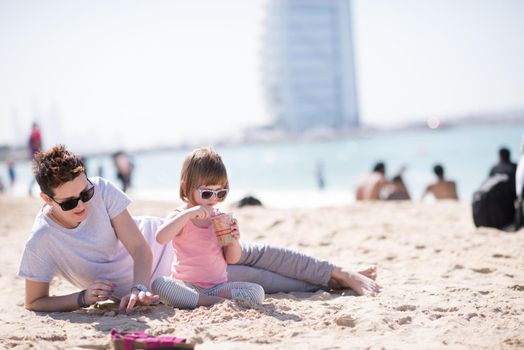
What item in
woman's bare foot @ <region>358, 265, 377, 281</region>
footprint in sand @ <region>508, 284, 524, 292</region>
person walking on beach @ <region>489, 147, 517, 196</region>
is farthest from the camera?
person walking on beach @ <region>489, 147, 517, 196</region>

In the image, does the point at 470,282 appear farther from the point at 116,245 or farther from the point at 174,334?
the point at 116,245

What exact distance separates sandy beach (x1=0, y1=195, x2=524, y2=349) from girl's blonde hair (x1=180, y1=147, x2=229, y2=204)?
59cm

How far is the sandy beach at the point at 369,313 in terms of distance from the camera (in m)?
2.27

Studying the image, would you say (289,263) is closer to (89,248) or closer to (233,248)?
(233,248)

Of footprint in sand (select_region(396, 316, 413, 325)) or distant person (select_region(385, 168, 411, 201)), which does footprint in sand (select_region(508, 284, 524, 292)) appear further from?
distant person (select_region(385, 168, 411, 201))

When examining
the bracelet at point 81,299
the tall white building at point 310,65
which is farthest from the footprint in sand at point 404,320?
the tall white building at point 310,65

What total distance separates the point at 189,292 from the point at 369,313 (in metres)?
0.87

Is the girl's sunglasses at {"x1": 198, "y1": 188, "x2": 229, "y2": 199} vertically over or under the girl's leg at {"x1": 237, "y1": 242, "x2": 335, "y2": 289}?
over

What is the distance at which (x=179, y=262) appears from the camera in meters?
2.88

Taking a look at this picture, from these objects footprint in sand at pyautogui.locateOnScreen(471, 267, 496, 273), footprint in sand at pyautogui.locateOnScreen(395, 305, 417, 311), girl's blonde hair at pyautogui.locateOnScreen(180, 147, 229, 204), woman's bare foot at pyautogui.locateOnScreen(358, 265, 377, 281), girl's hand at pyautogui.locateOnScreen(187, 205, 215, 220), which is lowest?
footprint in sand at pyautogui.locateOnScreen(471, 267, 496, 273)

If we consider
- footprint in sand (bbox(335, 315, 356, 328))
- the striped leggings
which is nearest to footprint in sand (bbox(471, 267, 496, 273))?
footprint in sand (bbox(335, 315, 356, 328))

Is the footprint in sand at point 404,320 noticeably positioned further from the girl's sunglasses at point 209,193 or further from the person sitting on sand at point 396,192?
the person sitting on sand at point 396,192

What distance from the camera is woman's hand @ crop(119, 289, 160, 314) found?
261 centimetres

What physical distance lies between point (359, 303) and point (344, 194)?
12.2m
